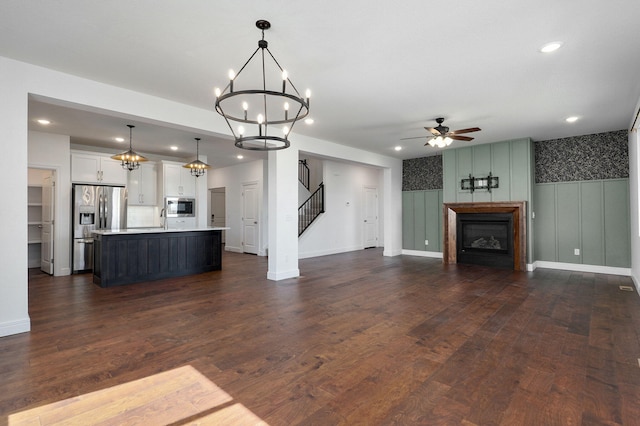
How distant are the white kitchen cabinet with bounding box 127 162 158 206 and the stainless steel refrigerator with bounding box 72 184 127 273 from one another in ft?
1.89

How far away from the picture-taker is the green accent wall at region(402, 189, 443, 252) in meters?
8.59

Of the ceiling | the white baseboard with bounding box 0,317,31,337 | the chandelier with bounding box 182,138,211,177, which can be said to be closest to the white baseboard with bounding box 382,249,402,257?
the ceiling

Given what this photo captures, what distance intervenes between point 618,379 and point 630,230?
16.7ft

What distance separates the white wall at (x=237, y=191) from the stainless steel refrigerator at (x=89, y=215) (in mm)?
3446

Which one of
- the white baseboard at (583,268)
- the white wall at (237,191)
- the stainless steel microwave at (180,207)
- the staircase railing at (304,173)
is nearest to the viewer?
the white baseboard at (583,268)

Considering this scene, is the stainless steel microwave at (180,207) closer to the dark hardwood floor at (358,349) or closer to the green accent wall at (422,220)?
the dark hardwood floor at (358,349)

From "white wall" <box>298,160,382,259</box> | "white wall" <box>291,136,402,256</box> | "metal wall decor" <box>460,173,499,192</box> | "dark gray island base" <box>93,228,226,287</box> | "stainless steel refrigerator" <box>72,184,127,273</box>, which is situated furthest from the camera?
"white wall" <box>298,160,382,259</box>


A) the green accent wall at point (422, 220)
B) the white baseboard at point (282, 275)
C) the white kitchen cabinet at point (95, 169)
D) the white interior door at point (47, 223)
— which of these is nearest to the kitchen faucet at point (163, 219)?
the white kitchen cabinet at point (95, 169)

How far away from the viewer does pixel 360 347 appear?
2848 millimetres

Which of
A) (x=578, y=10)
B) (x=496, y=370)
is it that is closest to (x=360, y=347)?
(x=496, y=370)

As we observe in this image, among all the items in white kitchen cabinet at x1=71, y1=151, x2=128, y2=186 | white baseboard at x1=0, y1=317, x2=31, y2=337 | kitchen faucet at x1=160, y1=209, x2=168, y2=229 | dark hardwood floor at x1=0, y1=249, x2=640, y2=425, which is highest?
white kitchen cabinet at x1=71, y1=151, x2=128, y2=186

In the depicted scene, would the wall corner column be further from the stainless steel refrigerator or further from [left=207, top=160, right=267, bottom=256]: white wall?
the stainless steel refrigerator

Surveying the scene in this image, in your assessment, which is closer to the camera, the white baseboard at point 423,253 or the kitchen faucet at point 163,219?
the kitchen faucet at point 163,219

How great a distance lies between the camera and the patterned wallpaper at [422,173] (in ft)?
28.4
